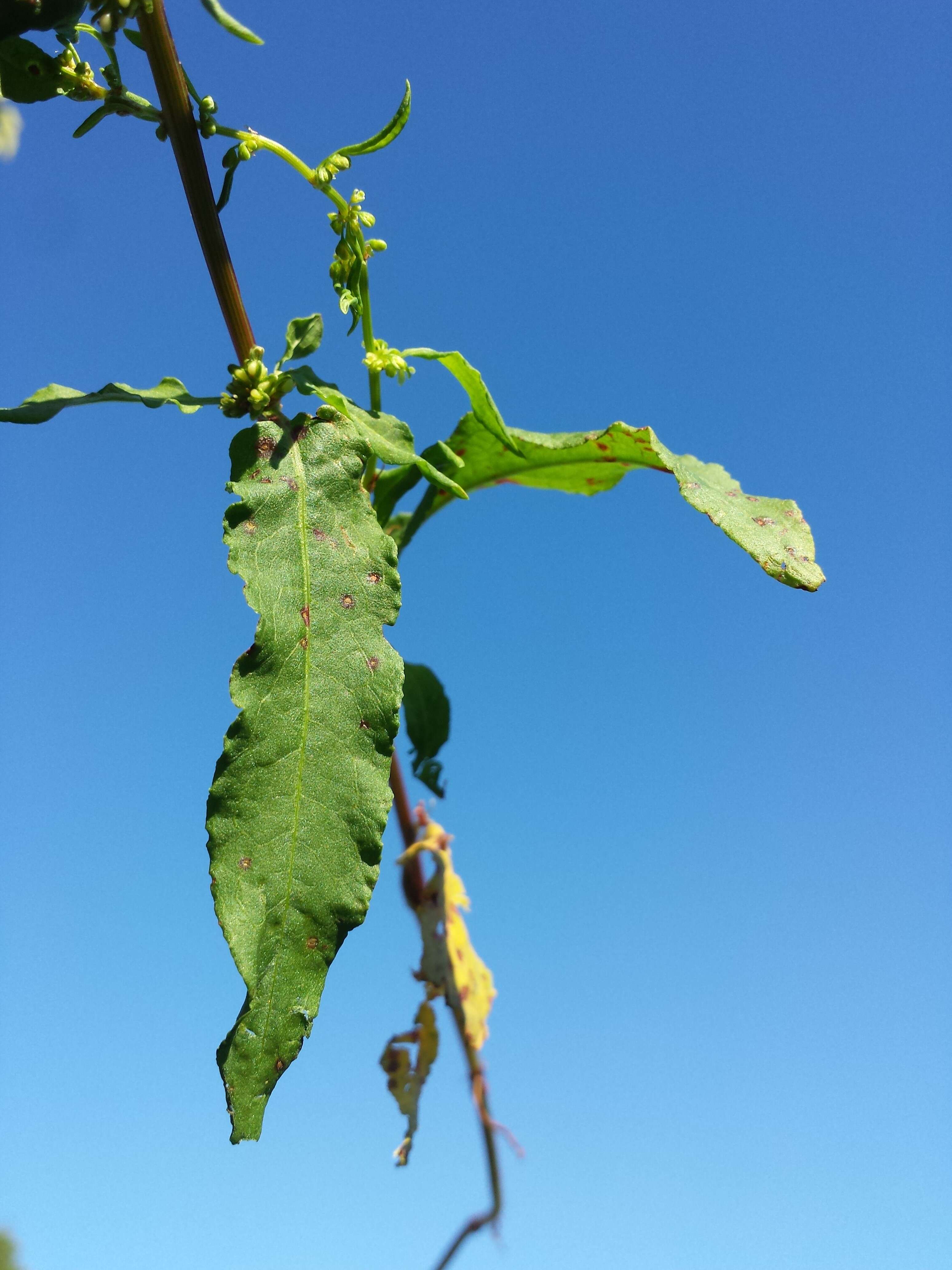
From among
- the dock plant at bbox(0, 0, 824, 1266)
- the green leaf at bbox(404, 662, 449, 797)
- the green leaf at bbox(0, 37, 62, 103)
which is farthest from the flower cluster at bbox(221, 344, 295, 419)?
the green leaf at bbox(404, 662, 449, 797)

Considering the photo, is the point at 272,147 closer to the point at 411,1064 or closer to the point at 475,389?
the point at 475,389

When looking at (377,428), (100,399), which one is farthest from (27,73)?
(377,428)

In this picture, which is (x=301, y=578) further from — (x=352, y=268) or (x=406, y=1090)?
(x=406, y=1090)

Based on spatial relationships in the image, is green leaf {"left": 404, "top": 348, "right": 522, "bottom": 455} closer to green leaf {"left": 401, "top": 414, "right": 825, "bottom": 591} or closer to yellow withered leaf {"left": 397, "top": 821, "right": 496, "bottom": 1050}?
green leaf {"left": 401, "top": 414, "right": 825, "bottom": 591}

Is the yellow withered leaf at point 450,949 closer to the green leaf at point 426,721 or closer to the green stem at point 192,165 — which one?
the green leaf at point 426,721

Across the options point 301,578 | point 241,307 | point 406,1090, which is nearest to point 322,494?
point 301,578

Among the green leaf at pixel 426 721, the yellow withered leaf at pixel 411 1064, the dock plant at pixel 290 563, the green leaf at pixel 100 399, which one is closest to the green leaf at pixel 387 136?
the dock plant at pixel 290 563

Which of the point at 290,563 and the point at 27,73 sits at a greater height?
the point at 27,73
